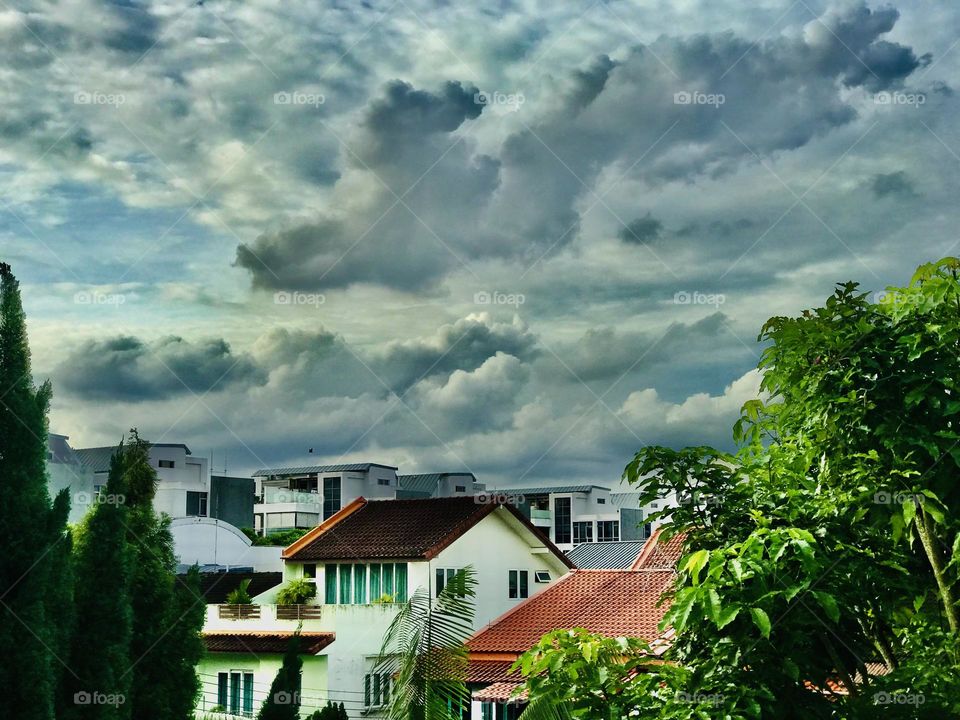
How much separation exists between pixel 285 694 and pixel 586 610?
982cm

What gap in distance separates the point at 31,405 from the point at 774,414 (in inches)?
345

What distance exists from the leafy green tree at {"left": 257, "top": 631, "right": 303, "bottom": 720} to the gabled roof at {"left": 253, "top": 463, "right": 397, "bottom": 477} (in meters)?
36.8

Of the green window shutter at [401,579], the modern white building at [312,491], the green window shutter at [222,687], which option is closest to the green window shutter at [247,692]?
the green window shutter at [222,687]

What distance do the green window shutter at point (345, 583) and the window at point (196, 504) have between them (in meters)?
20.4

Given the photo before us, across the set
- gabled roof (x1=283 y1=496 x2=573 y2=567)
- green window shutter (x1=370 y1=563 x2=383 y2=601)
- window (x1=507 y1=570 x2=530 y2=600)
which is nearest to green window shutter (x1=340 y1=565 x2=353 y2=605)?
gabled roof (x1=283 y1=496 x2=573 y2=567)

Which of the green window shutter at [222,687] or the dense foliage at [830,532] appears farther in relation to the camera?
the green window shutter at [222,687]

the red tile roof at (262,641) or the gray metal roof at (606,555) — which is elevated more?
the gray metal roof at (606,555)

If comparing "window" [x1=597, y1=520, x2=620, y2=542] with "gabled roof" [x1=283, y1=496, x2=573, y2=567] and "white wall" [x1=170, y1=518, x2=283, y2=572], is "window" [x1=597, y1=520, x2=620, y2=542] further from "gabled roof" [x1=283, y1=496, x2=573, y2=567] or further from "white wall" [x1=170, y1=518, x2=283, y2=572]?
"gabled roof" [x1=283, y1=496, x2=573, y2=567]

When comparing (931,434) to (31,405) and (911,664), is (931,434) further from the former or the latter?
(31,405)

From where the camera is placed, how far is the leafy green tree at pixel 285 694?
14.0m

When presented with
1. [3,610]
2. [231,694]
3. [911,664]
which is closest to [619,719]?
[911,664]

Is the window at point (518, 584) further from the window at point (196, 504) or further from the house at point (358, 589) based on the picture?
the window at point (196, 504)

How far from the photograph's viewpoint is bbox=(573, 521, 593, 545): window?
6170 cm

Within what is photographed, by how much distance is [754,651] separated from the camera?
446 centimetres
